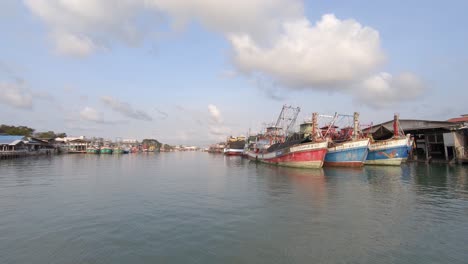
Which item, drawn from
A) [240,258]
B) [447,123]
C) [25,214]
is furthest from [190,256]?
[447,123]

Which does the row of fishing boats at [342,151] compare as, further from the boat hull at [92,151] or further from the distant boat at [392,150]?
the boat hull at [92,151]

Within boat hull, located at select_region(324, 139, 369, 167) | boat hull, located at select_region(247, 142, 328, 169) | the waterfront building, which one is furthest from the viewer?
the waterfront building

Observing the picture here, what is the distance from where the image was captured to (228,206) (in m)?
17.4

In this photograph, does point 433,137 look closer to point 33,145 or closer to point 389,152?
point 389,152

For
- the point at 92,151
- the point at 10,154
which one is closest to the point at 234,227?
the point at 10,154

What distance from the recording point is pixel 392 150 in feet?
157

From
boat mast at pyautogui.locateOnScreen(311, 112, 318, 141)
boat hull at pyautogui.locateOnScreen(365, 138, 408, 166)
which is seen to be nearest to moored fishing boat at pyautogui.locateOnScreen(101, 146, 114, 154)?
boat mast at pyautogui.locateOnScreen(311, 112, 318, 141)

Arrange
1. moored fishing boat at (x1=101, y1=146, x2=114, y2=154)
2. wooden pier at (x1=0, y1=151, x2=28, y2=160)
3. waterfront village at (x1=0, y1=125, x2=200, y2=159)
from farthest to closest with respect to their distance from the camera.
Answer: moored fishing boat at (x1=101, y1=146, x2=114, y2=154), waterfront village at (x1=0, y1=125, x2=200, y2=159), wooden pier at (x1=0, y1=151, x2=28, y2=160)

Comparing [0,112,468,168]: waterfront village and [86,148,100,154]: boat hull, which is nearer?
[0,112,468,168]: waterfront village

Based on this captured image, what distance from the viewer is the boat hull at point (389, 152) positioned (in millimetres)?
47125

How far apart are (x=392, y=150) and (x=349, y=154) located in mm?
9172

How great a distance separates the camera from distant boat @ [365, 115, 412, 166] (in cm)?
4712

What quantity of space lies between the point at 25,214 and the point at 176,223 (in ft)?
31.4

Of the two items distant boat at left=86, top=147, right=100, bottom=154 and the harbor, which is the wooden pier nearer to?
distant boat at left=86, top=147, right=100, bottom=154
